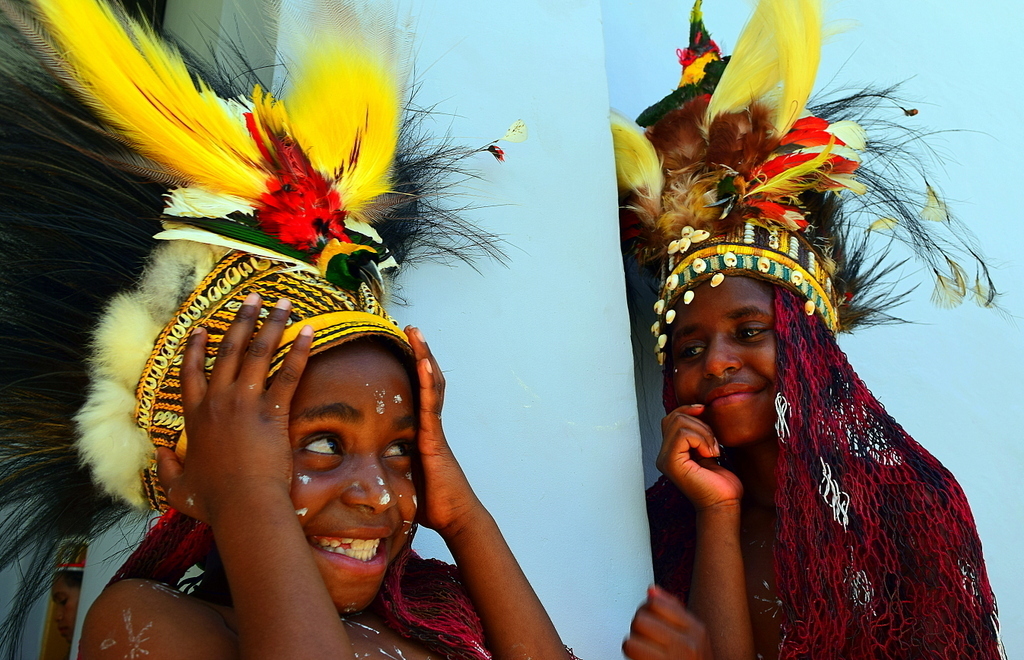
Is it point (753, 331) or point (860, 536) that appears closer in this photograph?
point (860, 536)

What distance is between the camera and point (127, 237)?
1.72 metres

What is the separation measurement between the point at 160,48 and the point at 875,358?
103 inches

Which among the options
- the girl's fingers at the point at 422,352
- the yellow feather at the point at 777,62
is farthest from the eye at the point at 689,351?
the girl's fingers at the point at 422,352

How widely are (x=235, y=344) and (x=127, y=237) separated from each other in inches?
13.3

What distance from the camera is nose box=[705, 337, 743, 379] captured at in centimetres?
247

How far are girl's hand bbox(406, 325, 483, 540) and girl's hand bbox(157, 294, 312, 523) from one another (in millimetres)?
276

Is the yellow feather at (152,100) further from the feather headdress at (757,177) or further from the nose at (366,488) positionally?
the feather headdress at (757,177)

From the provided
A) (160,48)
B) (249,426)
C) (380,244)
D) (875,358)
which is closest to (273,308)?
(249,426)

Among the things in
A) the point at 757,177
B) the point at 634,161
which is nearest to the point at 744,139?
the point at 757,177

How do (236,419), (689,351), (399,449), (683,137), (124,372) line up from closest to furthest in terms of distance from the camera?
(236,419) → (124,372) → (399,449) → (689,351) → (683,137)

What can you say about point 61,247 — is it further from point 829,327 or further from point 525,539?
point 829,327

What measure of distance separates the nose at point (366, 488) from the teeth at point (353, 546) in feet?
0.19

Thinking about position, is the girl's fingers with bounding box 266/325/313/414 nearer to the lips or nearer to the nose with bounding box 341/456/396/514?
the nose with bounding box 341/456/396/514

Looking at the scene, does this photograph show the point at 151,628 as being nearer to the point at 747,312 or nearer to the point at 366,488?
the point at 366,488
